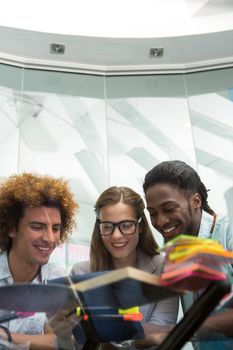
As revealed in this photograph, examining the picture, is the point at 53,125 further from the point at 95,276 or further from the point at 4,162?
the point at 95,276

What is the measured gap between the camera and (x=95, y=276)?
1.08 m

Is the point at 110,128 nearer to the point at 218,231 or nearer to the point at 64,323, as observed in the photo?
the point at 218,231

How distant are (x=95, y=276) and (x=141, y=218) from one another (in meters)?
1.46

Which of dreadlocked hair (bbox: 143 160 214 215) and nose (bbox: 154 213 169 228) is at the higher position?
dreadlocked hair (bbox: 143 160 214 215)

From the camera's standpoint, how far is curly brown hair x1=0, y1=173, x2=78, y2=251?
8.11 feet

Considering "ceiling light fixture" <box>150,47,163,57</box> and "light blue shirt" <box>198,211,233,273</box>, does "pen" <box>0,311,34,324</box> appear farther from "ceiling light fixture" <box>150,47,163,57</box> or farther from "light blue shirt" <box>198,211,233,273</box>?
"ceiling light fixture" <box>150,47,163,57</box>

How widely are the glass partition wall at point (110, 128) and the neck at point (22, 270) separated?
5.41 ft

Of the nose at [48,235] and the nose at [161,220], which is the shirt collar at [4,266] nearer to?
the nose at [48,235]

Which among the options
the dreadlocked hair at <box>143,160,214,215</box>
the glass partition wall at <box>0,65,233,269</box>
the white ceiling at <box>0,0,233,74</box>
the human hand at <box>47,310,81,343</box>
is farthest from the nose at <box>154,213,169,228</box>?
the white ceiling at <box>0,0,233,74</box>

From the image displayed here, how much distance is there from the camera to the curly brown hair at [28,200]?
247 centimetres

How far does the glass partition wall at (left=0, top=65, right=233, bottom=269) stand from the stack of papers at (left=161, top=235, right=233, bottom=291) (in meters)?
3.04

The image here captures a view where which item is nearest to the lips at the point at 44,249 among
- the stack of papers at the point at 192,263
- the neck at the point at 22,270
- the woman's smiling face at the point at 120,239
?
the neck at the point at 22,270

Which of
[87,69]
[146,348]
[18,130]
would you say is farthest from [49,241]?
[87,69]

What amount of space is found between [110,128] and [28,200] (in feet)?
7.97
